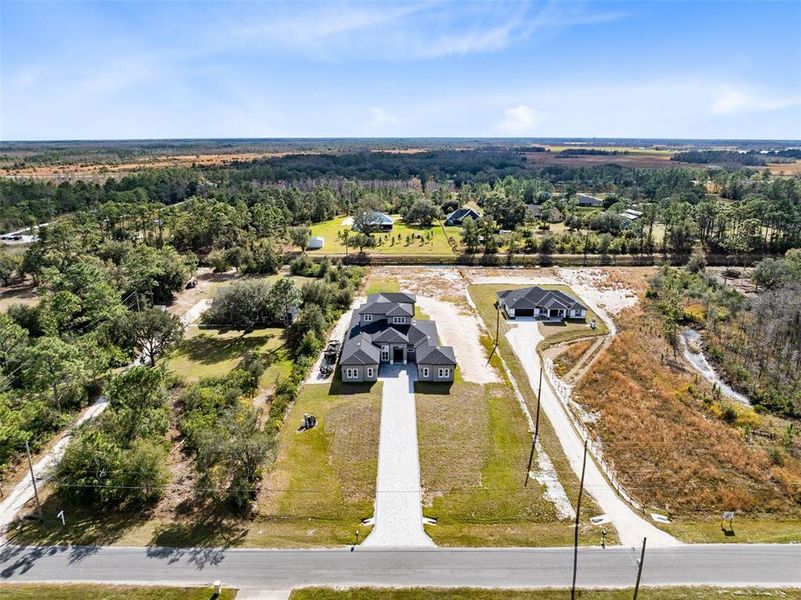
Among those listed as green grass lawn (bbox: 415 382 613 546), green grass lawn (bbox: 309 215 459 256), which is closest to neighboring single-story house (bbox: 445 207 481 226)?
green grass lawn (bbox: 309 215 459 256)

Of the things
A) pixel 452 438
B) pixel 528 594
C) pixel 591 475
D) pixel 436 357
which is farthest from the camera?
pixel 436 357

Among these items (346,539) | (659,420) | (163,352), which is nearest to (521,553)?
(346,539)

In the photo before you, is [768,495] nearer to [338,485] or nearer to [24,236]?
[338,485]

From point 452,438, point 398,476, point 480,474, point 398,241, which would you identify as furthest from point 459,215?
point 398,476

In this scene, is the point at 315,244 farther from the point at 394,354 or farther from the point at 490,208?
the point at 394,354

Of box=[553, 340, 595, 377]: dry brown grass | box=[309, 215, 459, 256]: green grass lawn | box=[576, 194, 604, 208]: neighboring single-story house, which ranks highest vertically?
box=[576, 194, 604, 208]: neighboring single-story house

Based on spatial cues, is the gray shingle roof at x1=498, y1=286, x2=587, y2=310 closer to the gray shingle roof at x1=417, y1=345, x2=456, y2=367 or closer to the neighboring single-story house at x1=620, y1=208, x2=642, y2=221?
the gray shingle roof at x1=417, y1=345, x2=456, y2=367
